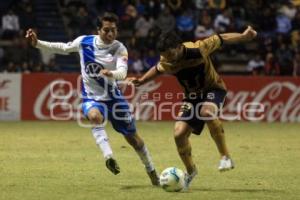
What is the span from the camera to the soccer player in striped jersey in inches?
368

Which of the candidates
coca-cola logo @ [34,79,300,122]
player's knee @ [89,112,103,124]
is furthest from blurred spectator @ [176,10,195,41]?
player's knee @ [89,112,103,124]

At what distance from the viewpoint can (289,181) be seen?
975 cm

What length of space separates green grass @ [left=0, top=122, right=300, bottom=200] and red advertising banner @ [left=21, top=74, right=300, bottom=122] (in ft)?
5.68

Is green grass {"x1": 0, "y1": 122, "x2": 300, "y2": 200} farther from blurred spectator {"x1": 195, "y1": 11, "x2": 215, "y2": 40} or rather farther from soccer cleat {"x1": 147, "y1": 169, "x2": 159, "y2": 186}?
blurred spectator {"x1": 195, "y1": 11, "x2": 215, "y2": 40}

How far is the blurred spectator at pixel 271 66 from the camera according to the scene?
2237cm

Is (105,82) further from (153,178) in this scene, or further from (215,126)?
(215,126)

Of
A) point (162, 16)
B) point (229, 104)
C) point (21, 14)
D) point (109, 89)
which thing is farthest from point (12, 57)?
point (109, 89)

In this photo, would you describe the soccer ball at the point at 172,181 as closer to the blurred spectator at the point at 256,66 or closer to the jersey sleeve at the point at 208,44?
the jersey sleeve at the point at 208,44

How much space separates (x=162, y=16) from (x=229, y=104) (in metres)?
4.87

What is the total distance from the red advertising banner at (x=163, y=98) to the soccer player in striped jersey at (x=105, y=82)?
1010cm

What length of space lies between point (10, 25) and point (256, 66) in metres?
7.76

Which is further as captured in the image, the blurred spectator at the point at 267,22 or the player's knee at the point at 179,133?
the blurred spectator at the point at 267,22

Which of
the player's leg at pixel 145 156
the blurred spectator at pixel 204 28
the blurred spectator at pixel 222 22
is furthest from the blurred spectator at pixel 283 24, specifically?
the player's leg at pixel 145 156

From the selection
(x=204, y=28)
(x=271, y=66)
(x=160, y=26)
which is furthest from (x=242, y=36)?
(x=160, y=26)
